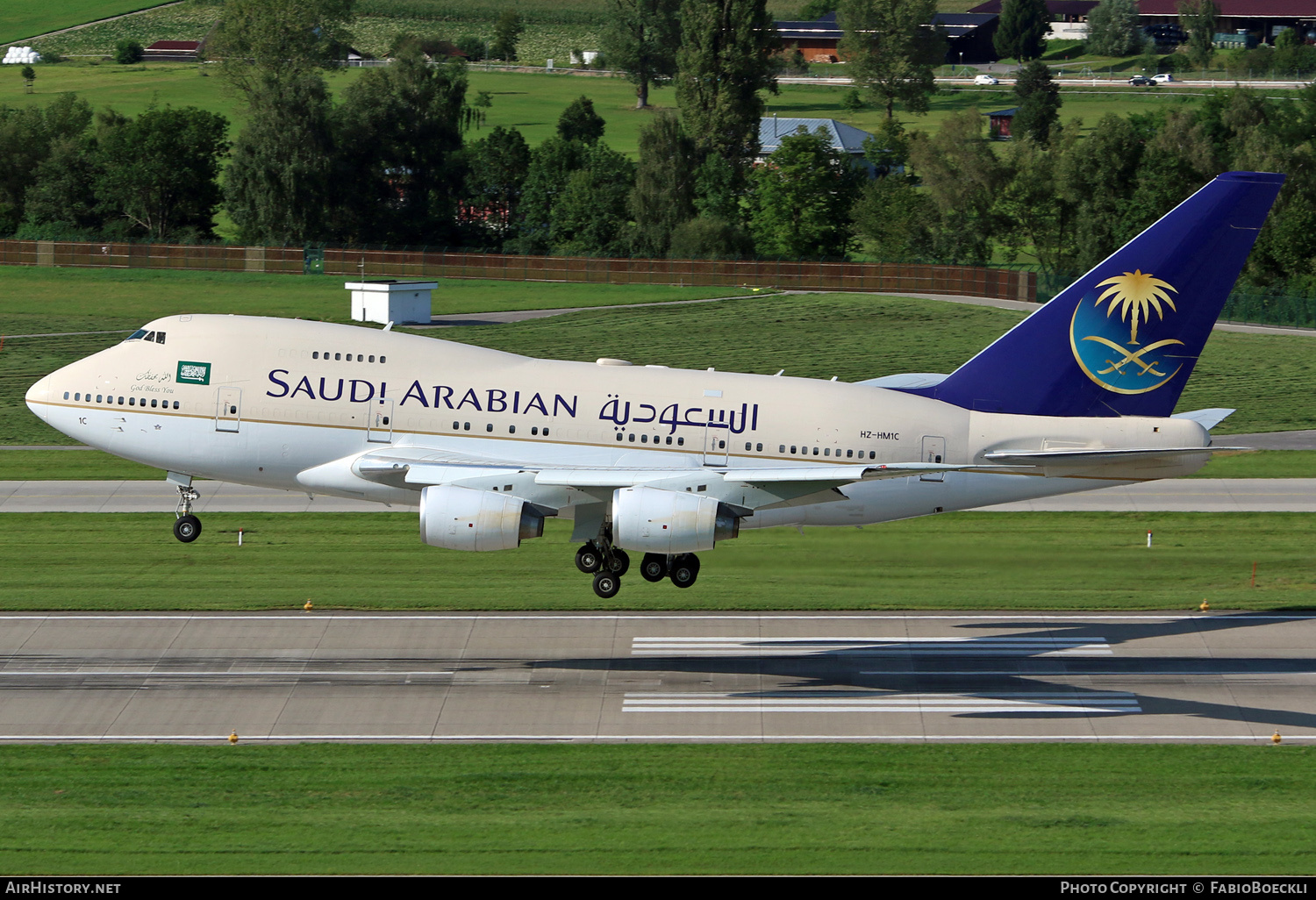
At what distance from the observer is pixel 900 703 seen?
146 feet

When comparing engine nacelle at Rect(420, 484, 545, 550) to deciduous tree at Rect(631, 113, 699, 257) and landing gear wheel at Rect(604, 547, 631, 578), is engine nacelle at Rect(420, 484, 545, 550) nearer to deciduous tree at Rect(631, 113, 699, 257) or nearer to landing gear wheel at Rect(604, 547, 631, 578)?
landing gear wheel at Rect(604, 547, 631, 578)

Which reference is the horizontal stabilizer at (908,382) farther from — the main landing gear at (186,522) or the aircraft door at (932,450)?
the main landing gear at (186,522)

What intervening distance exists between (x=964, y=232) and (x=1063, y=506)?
97.7 m

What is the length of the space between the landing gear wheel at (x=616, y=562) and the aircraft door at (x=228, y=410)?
11.6m

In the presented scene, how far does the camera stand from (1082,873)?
3275 centimetres

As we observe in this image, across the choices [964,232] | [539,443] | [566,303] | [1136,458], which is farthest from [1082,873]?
[964,232]

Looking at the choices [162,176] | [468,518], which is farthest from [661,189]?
[468,518]

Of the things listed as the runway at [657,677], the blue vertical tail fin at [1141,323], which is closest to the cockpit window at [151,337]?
the runway at [657,677]

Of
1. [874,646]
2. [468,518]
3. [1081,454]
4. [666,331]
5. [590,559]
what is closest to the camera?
[468,518]

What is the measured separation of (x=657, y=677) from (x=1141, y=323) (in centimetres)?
1827

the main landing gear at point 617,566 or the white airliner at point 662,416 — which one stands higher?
the white airliner at point 662,416

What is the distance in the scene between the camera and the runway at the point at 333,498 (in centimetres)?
Result: 6594

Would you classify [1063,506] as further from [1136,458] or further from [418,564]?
[418,564]

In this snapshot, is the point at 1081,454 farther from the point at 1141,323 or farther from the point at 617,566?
the point at 617,566
